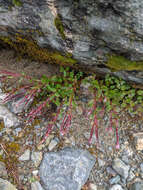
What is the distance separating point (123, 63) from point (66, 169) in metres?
1.46

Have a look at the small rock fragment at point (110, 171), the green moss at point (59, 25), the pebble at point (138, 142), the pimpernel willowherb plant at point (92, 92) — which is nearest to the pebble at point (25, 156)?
the pimpernel willowherb plant at point (92, 92)

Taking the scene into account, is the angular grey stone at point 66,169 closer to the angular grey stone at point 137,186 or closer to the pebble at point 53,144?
the pebble at point 53,144

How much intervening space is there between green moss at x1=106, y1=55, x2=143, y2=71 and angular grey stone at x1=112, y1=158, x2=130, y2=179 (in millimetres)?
1185

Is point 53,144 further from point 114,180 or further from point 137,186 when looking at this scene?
point 137,186

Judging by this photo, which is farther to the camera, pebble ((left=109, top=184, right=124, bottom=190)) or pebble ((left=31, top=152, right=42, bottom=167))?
pebble ((left=31, top=152, right=42, bottom=167))

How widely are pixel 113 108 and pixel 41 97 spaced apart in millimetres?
1040

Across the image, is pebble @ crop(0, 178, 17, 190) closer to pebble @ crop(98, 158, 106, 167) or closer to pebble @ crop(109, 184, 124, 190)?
pebble @ crop(98, 158, 106, 167)

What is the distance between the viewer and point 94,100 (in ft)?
7.79

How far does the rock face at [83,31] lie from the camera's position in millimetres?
1597

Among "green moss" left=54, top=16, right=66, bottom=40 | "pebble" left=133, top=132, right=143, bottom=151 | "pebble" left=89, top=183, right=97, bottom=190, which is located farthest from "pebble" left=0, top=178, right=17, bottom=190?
"green moss" left=54, top=16, right=66, bottom=40

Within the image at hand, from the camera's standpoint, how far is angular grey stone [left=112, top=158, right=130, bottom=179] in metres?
2.20

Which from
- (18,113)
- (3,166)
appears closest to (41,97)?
(18,113)

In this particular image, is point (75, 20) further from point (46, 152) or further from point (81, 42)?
point (46, 152)

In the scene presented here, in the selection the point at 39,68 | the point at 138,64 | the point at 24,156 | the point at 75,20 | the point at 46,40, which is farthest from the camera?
the point at 39,68
